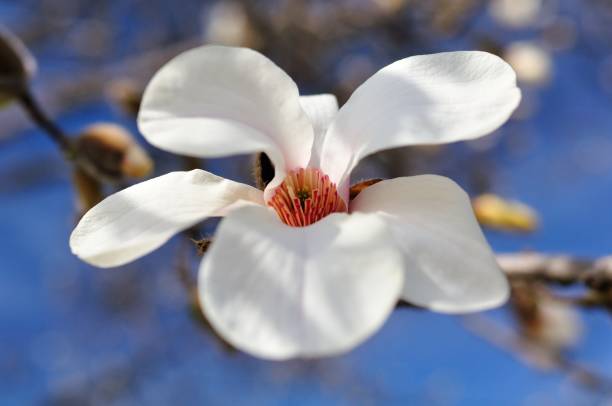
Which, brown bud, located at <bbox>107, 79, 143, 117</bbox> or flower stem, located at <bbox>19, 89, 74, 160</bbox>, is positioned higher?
flower stem, located at <bbox>19, 89, 74, 160</bbox>

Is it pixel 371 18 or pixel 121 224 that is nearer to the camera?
pixel 121 224

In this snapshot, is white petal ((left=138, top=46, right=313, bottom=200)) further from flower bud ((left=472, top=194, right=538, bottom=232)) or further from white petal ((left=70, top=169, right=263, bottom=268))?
flower bud ((left=472, top=194, right=538, bottom=232))

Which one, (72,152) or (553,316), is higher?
(72,152)

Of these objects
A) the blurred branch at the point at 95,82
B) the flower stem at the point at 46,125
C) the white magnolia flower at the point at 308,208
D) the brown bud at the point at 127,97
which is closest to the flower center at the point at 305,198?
the white magnolia flower at the point at 308,208

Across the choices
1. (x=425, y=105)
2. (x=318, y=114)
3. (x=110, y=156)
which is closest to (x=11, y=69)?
(x=110, y=156)

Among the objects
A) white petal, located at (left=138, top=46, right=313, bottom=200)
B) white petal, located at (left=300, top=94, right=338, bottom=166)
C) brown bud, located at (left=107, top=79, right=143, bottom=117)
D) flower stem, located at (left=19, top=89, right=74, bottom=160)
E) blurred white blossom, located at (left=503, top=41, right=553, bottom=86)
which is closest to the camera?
white petal, located at (left=138, top=46, right=313, bottom=200)

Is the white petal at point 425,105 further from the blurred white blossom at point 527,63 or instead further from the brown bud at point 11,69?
the blurred white blossom at point 527,63

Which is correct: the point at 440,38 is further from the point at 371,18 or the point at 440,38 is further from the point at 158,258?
the point at 158,258

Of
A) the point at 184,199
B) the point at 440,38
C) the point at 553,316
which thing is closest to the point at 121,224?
the point at 184,199

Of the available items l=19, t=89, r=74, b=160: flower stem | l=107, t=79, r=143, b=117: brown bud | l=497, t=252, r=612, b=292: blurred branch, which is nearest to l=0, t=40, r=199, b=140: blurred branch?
l=107, t=79, r=143, b=117: brown bud
